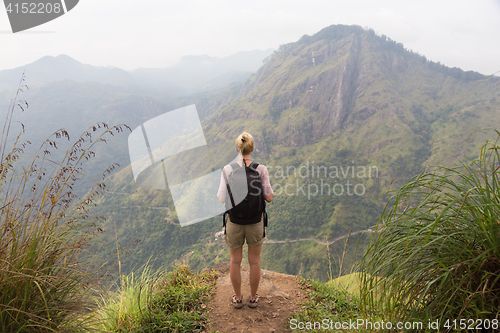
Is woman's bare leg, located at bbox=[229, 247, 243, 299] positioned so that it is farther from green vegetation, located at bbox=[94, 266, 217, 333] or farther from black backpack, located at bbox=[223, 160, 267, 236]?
green vegetation, located at bbox=[94, 266, 217, 333]

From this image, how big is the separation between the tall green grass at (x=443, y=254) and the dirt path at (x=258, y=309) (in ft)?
4.67

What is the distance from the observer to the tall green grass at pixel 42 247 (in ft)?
4.42

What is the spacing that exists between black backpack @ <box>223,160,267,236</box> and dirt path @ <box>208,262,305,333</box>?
3.57 feet

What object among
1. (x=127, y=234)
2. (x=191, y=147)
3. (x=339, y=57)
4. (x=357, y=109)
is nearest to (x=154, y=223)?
(x=127, y=234)

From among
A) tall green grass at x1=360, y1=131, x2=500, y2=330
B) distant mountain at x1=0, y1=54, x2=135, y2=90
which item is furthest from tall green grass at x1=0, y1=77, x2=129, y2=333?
distant mountain at x1=0, y1=54, x2=135, y2=90

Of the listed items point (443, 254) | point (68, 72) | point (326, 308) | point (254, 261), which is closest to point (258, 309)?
point (254, 261)

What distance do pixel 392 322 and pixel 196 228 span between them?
54.5m

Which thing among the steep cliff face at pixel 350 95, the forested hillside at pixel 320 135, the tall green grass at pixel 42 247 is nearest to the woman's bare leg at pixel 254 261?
the tall green grass at pixel 42 247

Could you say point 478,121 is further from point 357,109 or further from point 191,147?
point 191,147

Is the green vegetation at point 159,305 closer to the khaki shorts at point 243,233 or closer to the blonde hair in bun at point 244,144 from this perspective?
the khaki shorts at point 243,233

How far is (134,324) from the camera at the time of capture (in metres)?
2.13

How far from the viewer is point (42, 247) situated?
149cm

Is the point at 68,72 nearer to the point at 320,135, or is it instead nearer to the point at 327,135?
the point at 320,135

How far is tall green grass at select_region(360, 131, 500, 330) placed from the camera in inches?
48.4
